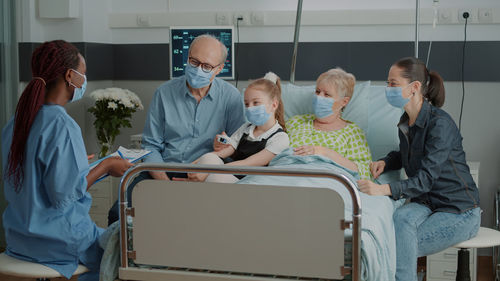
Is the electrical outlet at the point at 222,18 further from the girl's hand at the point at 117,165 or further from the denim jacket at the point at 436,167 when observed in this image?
the girl's hand at the point at 117,165

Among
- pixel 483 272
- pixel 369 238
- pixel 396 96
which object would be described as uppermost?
pixel 396 96

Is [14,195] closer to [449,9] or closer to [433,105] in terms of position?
[433,105]

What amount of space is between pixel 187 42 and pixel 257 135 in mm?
1357

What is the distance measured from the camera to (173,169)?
2201mm

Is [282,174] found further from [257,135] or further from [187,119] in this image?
[187,119]

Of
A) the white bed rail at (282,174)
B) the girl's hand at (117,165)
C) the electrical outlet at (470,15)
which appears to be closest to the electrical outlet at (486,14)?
the electrical outlet at (470,15)

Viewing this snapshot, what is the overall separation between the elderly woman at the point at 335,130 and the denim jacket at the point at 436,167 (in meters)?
0.25

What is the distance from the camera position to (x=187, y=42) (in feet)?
13.8

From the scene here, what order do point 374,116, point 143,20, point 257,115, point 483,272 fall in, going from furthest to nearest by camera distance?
1. point 143,20
2. point 483,272
3. point 374,116
4. point 257,115

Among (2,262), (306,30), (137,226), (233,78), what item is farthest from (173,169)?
(306,30)

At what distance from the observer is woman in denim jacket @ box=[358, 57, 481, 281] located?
2.73 meters

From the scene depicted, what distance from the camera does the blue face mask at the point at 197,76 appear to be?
306cm

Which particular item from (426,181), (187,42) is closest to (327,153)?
(426,181)

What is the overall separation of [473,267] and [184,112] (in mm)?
1893
